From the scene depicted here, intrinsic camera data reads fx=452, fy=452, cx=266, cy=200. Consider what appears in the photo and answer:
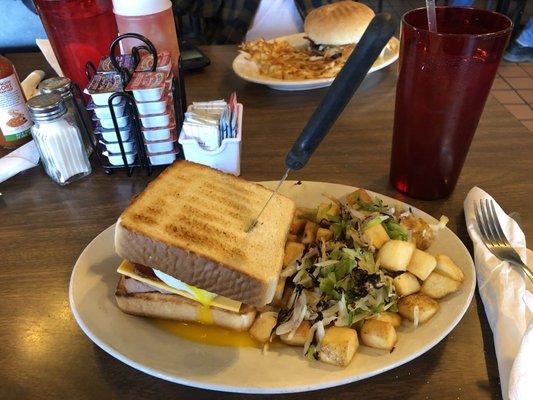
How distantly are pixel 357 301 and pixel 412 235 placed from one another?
0.20 m

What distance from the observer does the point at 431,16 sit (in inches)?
35.9

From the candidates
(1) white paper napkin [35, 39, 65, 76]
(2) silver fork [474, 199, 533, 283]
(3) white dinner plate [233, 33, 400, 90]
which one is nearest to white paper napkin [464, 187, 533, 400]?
(2) silver fork [474, 199, 533, 283]

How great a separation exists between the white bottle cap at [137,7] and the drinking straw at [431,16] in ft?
2.36

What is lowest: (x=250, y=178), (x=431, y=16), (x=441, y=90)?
(x=250, y=178)

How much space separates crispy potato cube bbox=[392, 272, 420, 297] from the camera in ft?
2.55

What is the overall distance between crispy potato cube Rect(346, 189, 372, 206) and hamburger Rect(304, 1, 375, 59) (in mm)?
1012

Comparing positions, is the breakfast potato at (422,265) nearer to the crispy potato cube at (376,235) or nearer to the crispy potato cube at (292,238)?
the crispy potato cube at (376,235)

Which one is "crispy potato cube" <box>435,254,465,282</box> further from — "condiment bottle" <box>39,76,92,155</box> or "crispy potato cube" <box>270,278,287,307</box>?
"condiment bottle" <box>39,76,92,155</box>

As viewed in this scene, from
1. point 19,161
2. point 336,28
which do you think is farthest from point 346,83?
point 336,28

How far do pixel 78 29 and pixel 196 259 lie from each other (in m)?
0.97

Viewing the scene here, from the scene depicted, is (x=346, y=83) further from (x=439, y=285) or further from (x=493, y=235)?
(x=493, y=235)

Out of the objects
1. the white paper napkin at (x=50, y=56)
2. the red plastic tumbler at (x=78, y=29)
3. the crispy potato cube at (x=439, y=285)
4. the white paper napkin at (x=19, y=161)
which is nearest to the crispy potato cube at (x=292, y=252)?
the crispy potato cube at (x=439, y=285)

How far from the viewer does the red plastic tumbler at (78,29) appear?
132 centimetres

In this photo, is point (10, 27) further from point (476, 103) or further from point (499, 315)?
point (499, 315)
